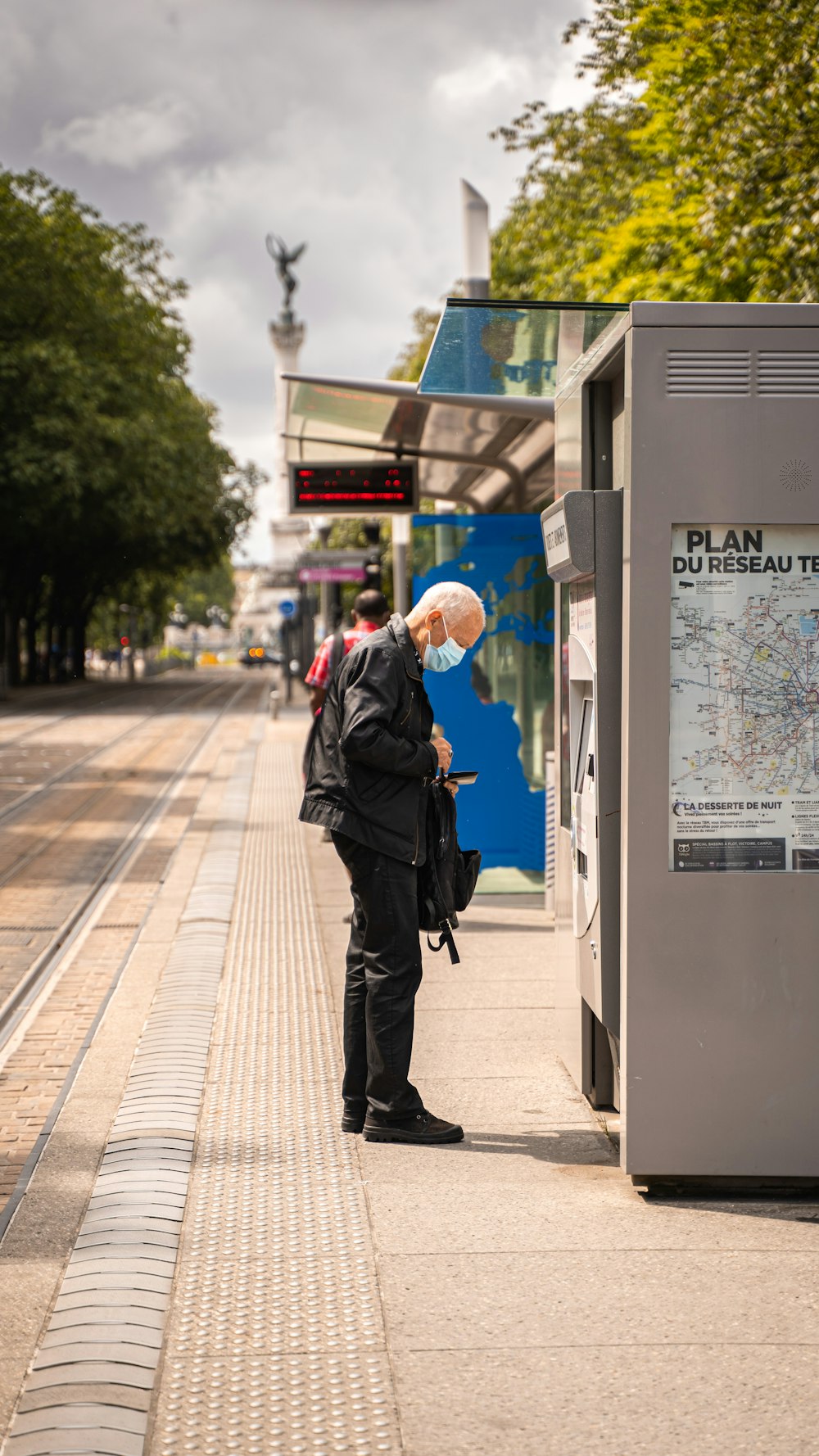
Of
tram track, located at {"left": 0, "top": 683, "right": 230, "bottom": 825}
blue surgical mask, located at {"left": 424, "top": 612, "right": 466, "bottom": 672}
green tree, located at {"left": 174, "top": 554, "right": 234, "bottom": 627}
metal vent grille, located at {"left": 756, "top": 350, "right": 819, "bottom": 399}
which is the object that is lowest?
tram track, located at {"left": 0, "top": 683, "right": 230, "bottom": 825}

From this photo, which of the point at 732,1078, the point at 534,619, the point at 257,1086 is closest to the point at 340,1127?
the point at 257,1086

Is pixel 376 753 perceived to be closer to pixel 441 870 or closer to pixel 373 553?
pixel 441 870

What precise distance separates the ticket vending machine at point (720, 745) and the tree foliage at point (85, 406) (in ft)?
114

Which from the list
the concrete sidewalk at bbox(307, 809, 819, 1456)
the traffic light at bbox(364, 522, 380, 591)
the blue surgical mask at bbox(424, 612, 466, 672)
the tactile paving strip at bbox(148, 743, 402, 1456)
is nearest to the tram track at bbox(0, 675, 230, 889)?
the traffic light at bbox(364, 522, 380, 591)

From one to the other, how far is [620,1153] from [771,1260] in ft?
2.19

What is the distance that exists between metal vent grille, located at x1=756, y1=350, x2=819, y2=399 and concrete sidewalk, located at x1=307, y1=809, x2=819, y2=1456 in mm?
2306

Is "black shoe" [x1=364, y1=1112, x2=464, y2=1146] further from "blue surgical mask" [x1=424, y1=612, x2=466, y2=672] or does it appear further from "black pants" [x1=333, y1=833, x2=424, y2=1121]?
"blue surgical mask" [x1=424, y1=612, x2=466, y2=672]

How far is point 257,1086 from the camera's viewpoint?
5.62 meters

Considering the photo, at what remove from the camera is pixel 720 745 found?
4.53m

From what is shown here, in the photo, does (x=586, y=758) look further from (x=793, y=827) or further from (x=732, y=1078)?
(x=732, y=1078)

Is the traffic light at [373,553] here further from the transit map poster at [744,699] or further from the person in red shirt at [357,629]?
the transit map poster at [744,699]

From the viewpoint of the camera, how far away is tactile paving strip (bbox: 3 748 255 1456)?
3109 mm

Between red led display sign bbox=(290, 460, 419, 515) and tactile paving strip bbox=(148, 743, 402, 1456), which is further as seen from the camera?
red led display sign bbox=(290, 460, 419, 515)

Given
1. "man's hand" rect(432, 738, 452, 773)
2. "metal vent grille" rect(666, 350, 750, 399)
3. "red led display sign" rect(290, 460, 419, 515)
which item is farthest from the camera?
"red led display sign" rect(290, 460, 419, 515)
